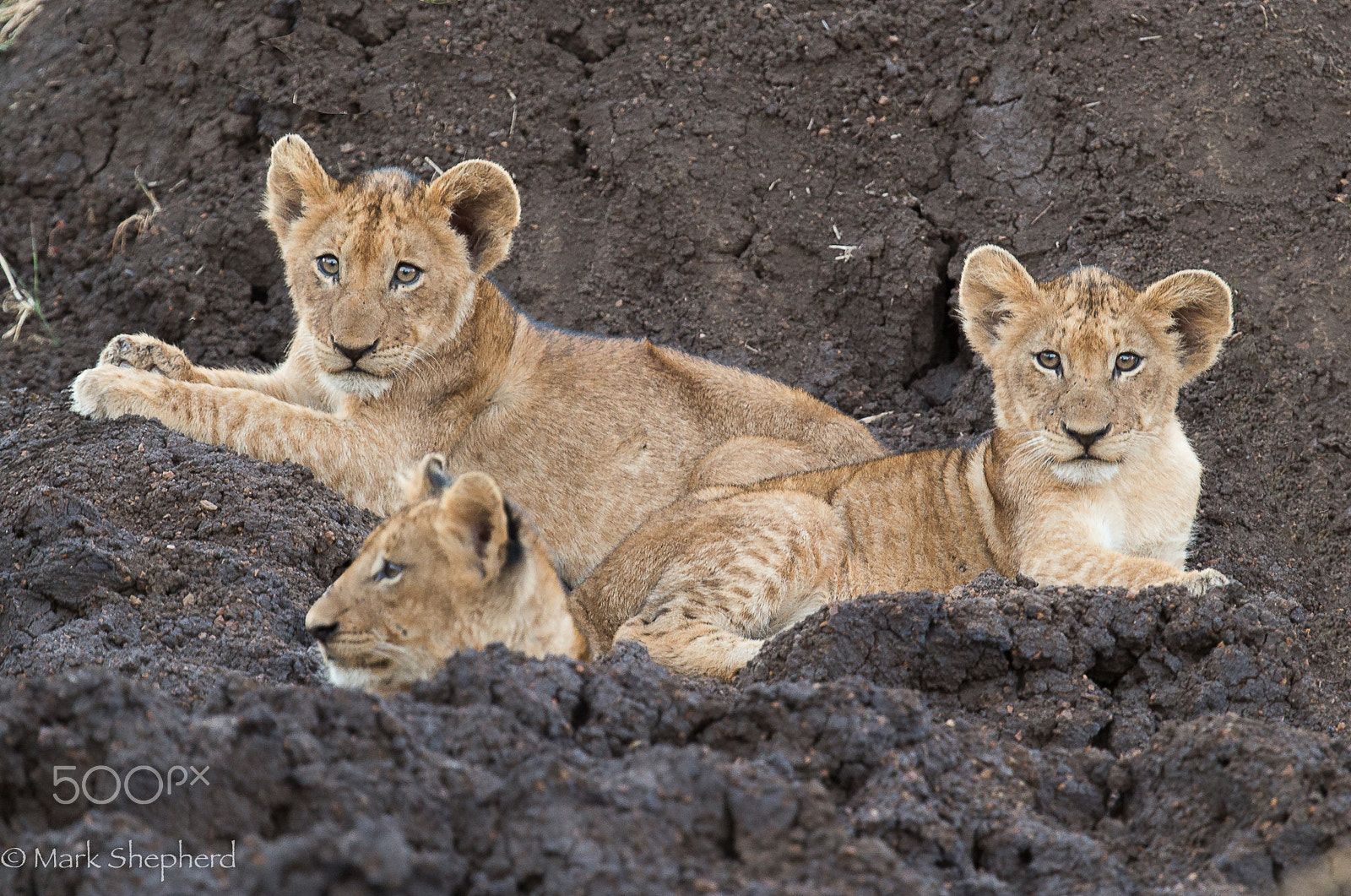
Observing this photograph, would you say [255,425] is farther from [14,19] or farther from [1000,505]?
[14,19]

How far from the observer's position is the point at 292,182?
6.92m

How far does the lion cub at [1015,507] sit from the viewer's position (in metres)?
5.88

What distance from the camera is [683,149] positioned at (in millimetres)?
8766

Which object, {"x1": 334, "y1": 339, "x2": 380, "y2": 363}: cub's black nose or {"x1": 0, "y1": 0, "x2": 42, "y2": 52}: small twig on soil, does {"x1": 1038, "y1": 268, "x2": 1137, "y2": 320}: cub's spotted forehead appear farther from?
{"x1": 0, "y1": 0, "x2": 42, "y2": 52}: small twig on soil

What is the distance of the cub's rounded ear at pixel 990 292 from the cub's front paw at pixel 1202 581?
5.53 feet

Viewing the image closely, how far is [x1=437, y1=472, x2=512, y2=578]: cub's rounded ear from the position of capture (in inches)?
161

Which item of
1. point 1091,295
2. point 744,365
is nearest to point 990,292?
point 1091,295

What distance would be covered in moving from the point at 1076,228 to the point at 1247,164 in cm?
104

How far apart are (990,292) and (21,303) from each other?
6.51 meters

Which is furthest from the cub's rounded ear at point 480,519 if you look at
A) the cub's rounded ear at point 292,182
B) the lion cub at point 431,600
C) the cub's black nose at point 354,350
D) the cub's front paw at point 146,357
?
the cub's front paw at point 146,357

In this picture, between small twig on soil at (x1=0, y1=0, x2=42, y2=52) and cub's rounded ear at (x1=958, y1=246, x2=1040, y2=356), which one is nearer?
cub's rounded ear at (x1=958, y1=246, x2=1040, y2=356)

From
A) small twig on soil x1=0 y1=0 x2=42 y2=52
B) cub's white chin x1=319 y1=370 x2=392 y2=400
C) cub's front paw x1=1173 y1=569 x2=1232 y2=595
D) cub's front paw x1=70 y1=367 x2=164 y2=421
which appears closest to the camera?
cub's front paw x1=1173 y1=569 x2=1232 y2=595

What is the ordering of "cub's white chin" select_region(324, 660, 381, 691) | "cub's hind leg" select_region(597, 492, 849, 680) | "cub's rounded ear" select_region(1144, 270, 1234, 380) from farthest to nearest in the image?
"cub's rounded ear" select_region(1144, 270, 1234, 380) → "cub's hind leg" select_region(597, 492, 849, 680) → "cub's white chin" select_region(324, 660, 381, 691)

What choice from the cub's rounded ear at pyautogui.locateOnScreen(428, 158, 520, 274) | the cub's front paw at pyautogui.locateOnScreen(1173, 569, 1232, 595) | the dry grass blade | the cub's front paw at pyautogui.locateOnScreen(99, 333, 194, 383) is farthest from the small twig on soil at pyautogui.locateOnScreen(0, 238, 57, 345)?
the cub's front paw at pyautogui.locateOnScreen(1173, 569, 1232, 595)
